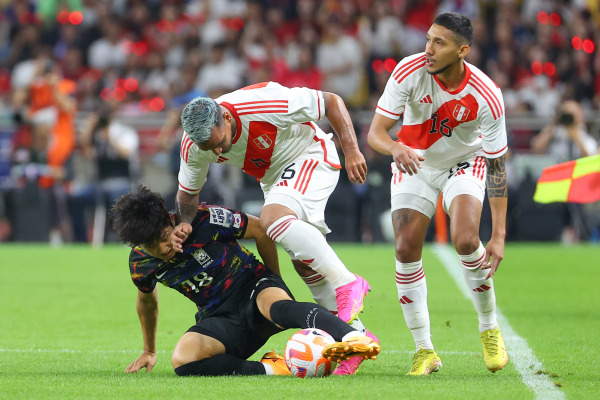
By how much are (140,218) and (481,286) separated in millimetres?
2083

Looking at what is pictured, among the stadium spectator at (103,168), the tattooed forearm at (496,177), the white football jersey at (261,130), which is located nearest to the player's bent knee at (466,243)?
the tattooed forearm at (496,177)

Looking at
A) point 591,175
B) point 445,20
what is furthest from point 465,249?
point 591,175

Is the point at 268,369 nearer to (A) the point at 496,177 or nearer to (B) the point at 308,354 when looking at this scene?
(B) the point at 308,354

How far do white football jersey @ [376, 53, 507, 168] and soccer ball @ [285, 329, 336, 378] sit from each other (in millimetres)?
1445

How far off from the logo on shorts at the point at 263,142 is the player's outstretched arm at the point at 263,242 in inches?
17.1

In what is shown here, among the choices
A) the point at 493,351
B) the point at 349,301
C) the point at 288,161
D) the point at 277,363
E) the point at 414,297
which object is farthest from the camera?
the point at 288,161

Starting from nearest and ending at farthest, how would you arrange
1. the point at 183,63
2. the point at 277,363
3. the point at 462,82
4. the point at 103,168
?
the point at 277,363 → the point at 462,82 → the point at 103,168 → the point at 183,63

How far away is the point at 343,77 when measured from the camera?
16828 millimetres

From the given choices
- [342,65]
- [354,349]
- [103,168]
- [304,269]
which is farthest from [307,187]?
[342,65]

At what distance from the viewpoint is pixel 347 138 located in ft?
19.0

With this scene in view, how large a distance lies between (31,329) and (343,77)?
10.1m

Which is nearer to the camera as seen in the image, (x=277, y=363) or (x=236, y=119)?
(x=277, y=363)

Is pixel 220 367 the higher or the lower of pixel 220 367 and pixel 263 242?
the lower

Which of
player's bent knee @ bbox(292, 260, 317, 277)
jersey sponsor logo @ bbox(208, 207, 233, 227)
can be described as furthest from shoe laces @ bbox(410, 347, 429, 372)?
jersey sponsor logo @ bbox(208, 207, 233, 227)
